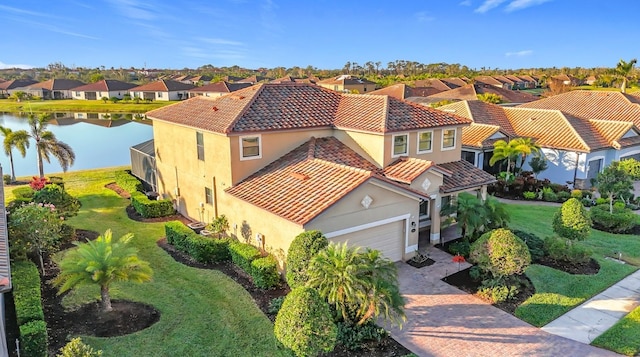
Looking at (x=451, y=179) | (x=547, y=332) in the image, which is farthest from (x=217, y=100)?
(x=547, y=332)

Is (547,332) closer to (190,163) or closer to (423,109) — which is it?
(423,109)

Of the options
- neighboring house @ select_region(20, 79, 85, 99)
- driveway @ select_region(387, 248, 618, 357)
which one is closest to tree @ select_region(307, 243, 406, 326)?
driveway @ select_region(387, 248, 618, 357)

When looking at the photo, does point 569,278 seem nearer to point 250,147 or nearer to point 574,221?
point 574,221

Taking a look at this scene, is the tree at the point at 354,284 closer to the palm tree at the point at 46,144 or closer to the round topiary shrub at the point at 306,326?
the round topiary shrub at the point at 306,326

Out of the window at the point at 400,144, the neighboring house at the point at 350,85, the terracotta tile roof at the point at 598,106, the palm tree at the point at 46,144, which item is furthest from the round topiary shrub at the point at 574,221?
the neighboring house at the point at 350,85

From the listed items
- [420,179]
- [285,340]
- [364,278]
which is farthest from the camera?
[420,179]

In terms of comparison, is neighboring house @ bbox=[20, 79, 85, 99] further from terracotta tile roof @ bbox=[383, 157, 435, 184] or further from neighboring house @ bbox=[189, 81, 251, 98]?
terracotta tile roof @ bbox=[383, 157, 435, 184]
